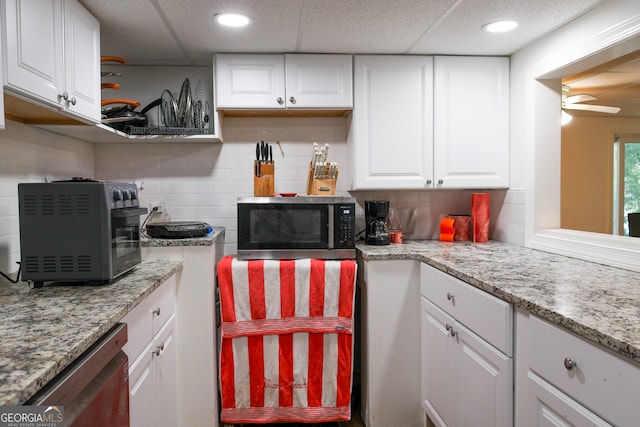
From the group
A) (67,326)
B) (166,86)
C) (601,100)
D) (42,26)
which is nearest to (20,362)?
(67,326)

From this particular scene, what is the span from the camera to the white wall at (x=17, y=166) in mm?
1594

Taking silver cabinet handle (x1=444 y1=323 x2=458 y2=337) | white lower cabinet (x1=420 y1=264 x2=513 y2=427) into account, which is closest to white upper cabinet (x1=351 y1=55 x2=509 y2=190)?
white lower cabinet (x1=420 y1=264 x2=513 y2=427)

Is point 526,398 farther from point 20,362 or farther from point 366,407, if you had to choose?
point 20,362

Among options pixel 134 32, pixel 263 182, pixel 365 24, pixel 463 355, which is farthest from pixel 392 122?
pixel 134 32

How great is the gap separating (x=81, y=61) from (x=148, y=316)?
1.05 m

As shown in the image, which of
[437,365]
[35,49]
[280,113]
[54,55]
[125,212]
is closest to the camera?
[35,49]

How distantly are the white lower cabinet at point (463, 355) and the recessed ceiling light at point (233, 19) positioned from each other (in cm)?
144

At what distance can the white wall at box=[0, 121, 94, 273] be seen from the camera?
1594 millimetres

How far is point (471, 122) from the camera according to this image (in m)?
2.35

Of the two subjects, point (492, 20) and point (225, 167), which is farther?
point (225, 167)

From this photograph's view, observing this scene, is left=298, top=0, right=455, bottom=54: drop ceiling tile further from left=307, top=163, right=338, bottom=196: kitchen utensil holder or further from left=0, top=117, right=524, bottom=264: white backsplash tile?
left=307, top=163, right=338, bottom=196: kitchen utensil holder

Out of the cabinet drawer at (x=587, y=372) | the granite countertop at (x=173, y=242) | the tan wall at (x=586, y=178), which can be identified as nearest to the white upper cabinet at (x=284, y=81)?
the granite countertop at (x=173, y=242)

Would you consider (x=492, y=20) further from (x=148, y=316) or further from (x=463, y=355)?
(x=148, y=316)

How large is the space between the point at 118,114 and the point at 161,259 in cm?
79
